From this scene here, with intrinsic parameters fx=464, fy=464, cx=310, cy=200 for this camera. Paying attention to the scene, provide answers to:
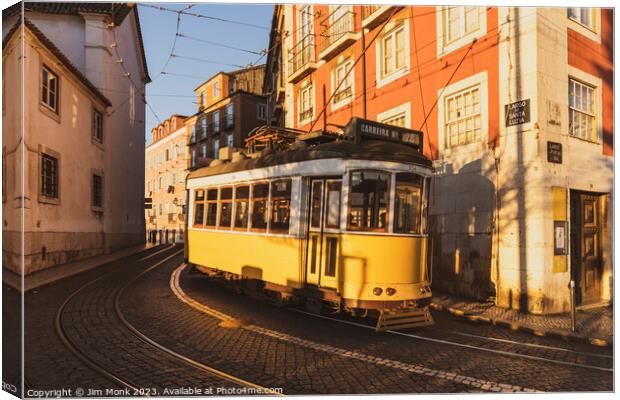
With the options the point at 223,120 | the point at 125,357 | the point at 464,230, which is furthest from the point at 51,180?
the point at 464,230

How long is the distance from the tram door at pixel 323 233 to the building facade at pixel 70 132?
11.7 feet

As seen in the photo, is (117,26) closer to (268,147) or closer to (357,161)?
(268,147)

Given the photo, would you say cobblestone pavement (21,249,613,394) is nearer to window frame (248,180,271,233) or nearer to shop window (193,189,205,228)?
window frame (248,180,271,233)

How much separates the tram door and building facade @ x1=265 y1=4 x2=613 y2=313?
1.98 m

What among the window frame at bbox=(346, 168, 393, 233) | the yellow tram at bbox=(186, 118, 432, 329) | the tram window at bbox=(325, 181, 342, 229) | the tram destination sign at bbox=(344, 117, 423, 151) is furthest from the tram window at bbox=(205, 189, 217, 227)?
the window frame at bbox=(346, 168, 393, 233)

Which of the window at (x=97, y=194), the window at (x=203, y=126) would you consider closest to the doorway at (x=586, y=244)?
the window at (x=97, y=194)

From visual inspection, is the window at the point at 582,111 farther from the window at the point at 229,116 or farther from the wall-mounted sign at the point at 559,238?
the window at the point at 229,116

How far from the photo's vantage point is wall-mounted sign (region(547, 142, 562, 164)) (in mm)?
9461

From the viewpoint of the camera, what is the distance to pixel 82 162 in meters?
12.9

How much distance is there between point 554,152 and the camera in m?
9.52

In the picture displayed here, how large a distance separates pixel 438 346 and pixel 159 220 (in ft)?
51.2

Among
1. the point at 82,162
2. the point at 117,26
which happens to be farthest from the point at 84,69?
the point at 117,26

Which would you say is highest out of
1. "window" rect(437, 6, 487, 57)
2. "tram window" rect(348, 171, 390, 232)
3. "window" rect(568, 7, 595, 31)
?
"window" rect(437, 6, 487, 57)

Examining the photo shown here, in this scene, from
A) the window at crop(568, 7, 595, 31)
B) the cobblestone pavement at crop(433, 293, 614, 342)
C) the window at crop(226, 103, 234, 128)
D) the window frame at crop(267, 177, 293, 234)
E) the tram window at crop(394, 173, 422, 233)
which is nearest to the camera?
the tram window at crop(394, 173, 422, 233)
